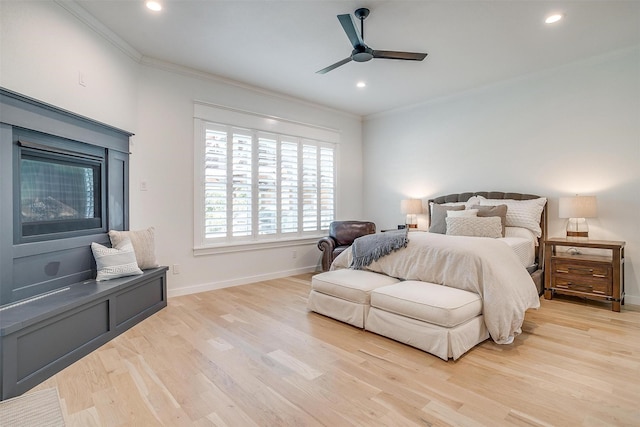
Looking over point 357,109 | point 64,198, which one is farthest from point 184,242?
point 357,109

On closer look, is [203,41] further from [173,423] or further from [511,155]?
[511,155]

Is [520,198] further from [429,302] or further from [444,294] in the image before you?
[429,302]

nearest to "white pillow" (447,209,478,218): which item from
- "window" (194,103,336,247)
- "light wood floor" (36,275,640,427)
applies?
"light wood floor" (36,275,640,427)

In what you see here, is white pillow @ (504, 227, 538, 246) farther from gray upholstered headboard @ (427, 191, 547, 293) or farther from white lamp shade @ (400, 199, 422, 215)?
white lamp shade @ (400, 199, 422, 215)

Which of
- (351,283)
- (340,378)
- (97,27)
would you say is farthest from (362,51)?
(340,378)

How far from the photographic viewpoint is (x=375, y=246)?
11.0 feet

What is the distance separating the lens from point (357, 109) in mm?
5922

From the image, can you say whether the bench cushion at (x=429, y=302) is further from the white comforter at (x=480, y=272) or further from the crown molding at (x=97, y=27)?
the crown molding at (x=97, y=27)

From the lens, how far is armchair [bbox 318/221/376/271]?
496cm

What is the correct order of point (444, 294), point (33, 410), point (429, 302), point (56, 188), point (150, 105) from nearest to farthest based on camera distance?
point (33, 410) → point (429, 302) → point (444, 294) → point (56, 188) → point (150, 105)

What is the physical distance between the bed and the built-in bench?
1.75 metres

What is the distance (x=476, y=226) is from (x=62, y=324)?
412 centimetres

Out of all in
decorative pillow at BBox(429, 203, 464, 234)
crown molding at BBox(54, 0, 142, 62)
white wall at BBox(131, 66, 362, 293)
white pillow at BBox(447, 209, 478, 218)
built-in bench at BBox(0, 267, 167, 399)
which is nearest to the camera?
built-in bench at BBox(0, 267, 167, 399)

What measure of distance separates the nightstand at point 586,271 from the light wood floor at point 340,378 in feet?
1.23
